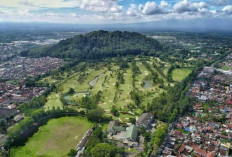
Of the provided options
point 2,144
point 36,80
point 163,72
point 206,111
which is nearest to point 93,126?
point 2,144

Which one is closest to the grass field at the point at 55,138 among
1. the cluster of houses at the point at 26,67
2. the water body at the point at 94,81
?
the water body at the point at 94,81

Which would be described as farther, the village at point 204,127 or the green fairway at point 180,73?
the green fairway at point 180,73

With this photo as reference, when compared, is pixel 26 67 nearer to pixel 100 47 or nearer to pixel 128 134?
pixel 100 47

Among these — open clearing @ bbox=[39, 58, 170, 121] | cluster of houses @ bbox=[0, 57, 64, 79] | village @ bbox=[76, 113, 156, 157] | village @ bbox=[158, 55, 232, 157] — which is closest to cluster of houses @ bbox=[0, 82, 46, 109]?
open clearing @ bbox=[39, 58, 170, 121]

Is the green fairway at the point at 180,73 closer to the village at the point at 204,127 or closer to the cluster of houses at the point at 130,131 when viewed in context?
the village at the point at 204,127

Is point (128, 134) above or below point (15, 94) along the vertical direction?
above

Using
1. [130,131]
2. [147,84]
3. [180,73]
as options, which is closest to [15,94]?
[130,131]

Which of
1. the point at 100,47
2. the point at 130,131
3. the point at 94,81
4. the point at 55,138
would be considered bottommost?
the point at 55,138
